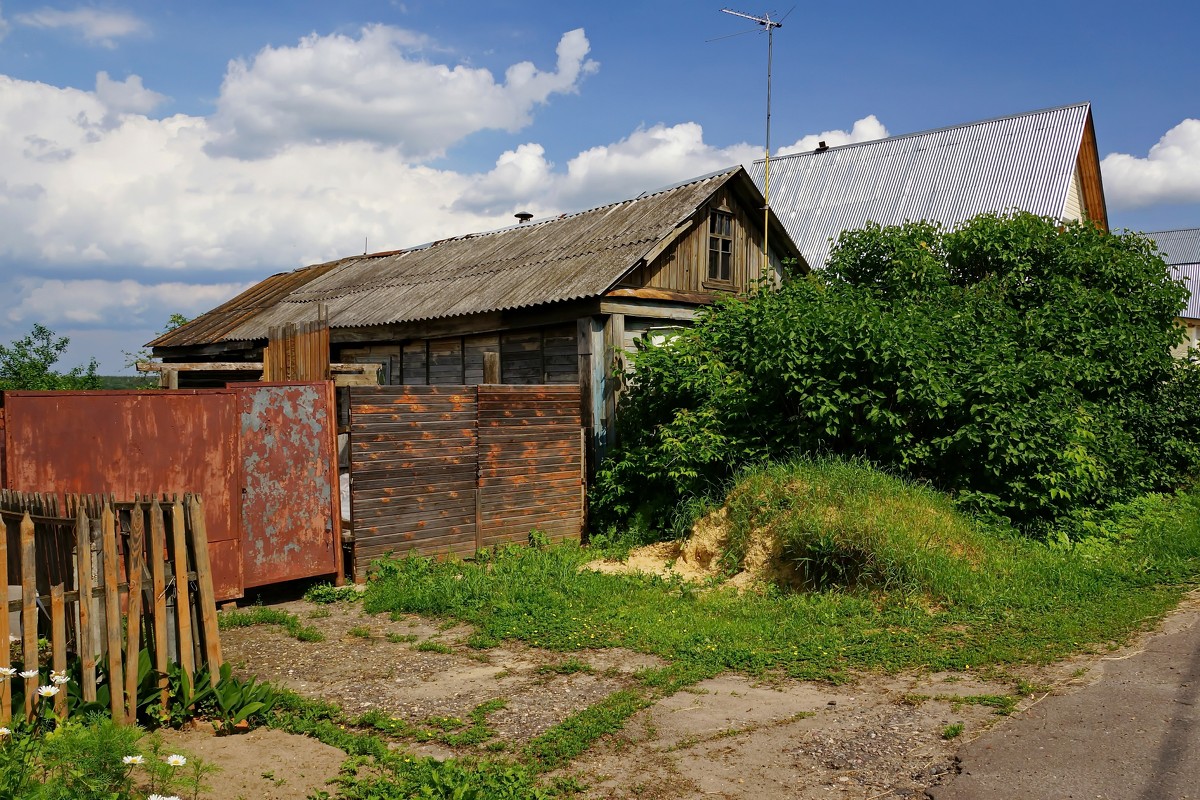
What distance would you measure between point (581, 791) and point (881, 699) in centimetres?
222

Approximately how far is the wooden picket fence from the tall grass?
2.31 metres

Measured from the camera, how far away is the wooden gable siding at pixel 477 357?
1179cm

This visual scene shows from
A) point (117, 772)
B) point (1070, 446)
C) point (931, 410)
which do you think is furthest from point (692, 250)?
point (117, 772)

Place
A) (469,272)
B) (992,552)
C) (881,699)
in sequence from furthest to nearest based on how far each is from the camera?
(469,272) → (992,552) → (881,699)

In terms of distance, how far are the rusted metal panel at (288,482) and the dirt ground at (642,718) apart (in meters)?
1.22

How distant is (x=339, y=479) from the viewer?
8586 millimetres

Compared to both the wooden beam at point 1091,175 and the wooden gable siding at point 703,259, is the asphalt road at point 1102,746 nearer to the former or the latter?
the wooden gable siding at point 703,259

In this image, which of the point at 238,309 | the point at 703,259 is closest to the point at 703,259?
the point at 703,259

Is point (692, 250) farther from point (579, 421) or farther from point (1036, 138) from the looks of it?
point (1036, 138)

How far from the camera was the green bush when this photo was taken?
9.29 m

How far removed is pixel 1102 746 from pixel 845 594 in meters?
3.10

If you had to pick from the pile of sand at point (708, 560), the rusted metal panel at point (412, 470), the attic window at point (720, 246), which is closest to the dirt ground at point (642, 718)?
the rusted metal panel at point (412, 470)

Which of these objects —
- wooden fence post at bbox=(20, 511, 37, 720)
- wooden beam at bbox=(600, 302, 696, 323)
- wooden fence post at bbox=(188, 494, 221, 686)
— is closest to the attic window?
wooden beam at bbox=(600, 302, 696, 323)

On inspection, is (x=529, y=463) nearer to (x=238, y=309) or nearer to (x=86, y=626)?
(x=86, y=626)
